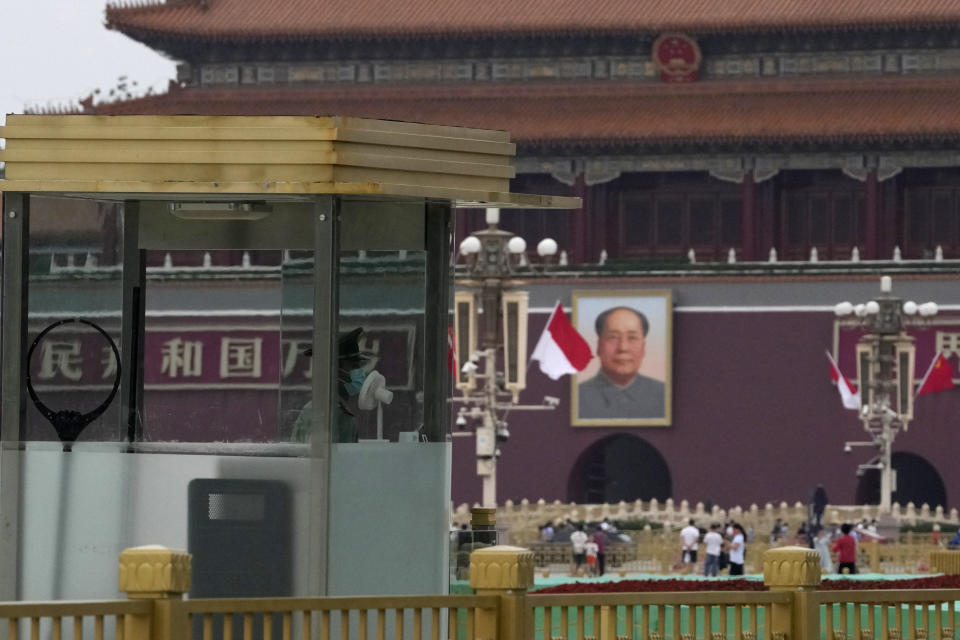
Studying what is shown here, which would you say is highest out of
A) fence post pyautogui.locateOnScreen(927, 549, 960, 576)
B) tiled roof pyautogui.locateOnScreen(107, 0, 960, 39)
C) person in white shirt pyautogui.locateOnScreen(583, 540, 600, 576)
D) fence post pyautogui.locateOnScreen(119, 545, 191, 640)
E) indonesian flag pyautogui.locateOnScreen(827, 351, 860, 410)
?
tiled roof pyautogui.locateOnScreen(107, 0, 960, 39)

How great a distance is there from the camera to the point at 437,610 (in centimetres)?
957

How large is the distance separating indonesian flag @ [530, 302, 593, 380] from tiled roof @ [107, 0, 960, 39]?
8938mm

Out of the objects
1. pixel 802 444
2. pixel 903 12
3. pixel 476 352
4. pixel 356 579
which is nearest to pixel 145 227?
pixel 356 579

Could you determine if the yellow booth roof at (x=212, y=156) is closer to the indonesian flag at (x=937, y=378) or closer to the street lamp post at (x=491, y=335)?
the street lamp post at (x=491, y=335)

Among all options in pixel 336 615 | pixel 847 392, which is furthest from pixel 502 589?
pixel 847 392

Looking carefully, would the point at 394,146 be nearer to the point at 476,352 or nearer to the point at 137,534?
the point at 137,534

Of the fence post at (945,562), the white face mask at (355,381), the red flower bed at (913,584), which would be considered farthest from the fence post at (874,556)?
the white face mask at (355,381)

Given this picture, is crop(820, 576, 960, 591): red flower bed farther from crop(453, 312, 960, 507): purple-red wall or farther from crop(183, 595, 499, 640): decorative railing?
crop(453, 312, 960, 507): purple-red wall

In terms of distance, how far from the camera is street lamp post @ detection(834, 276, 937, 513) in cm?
3831

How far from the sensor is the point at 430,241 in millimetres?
10758

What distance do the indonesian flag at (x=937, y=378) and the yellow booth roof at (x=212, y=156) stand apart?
3065 cm

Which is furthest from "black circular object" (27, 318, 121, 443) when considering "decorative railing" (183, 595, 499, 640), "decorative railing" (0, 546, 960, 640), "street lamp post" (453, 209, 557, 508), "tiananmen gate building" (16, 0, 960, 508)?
"tiananmen gate building" (16, 0, 960, 508)

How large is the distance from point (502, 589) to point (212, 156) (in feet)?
7.58

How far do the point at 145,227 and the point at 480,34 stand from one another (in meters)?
33.7
